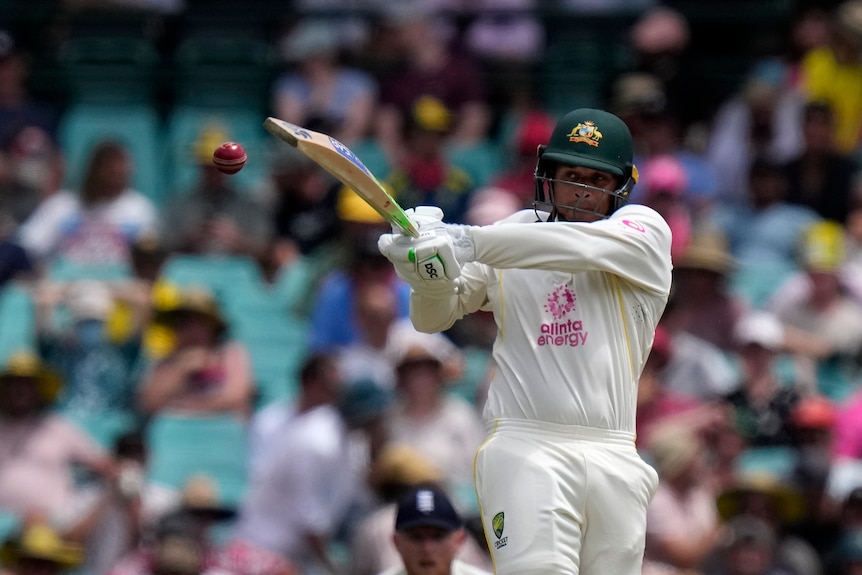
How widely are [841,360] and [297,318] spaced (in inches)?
147

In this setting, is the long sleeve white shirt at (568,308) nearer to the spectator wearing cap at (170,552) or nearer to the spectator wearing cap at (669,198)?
the spectator wearing cap at (170,552)

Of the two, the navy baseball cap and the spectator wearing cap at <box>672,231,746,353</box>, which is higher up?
the spectator wearing cap at <box>672,231,746,353</box>

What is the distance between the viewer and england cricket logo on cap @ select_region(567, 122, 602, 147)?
300 inches

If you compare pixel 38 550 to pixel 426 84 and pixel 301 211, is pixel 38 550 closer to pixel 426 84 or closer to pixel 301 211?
pixel 301 211

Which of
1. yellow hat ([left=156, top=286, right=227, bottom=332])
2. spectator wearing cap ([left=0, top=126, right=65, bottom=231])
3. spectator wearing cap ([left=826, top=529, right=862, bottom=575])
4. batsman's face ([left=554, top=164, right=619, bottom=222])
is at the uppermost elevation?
batsman's face ([left=554, top=164, right=619, bottom=222])

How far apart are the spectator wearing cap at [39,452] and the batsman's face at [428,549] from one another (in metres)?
2.95

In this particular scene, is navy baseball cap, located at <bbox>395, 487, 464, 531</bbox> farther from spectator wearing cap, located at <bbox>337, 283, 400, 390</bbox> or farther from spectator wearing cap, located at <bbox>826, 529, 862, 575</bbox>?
spectator wearing cap, located at <bbox>337, 283, 400, 390</bbox>

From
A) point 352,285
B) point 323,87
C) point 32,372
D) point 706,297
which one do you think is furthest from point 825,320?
point 32,372

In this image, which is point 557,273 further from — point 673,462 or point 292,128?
point 673,462

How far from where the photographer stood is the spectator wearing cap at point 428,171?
13711mm

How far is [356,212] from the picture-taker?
512 inches

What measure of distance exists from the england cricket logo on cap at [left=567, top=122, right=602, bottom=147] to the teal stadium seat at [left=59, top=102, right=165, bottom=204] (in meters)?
8.13

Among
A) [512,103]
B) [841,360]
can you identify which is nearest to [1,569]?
[841,360]

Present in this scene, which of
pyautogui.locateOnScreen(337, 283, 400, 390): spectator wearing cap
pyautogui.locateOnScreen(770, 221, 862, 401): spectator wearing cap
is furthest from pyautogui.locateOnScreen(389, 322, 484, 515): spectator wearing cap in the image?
pyautogui.locateOnScreen(770, 221, 862, 401): spectator wearing cap
